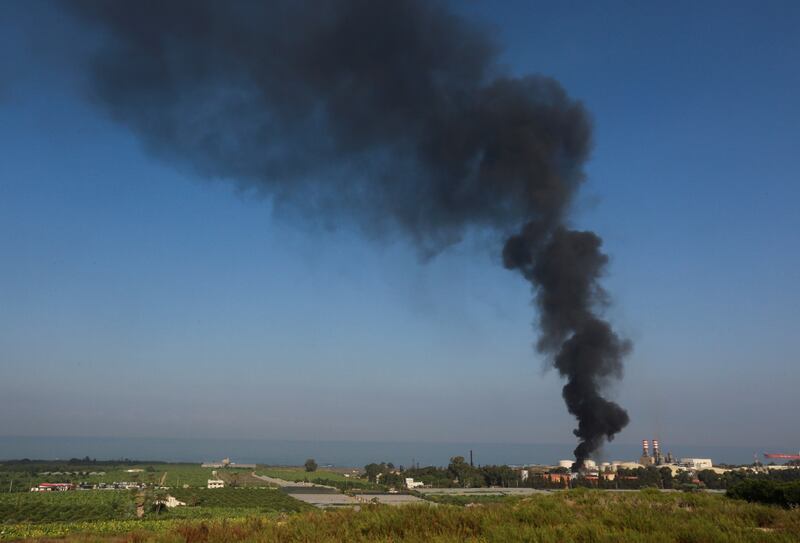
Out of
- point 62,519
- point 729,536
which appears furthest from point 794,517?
point 62,519

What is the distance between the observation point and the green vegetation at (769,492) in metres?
22.5

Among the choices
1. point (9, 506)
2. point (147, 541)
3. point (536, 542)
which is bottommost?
point (9, 506)

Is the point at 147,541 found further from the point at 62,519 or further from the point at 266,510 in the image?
the point at 62,519

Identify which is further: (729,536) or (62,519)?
(62,519)

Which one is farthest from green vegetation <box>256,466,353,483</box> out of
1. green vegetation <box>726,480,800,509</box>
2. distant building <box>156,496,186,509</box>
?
green vegetation <box>726,480,800,509</box>

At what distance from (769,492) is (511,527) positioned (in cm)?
1882

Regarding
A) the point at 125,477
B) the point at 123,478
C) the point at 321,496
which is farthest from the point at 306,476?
the point at 321,496

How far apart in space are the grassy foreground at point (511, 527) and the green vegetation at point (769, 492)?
28.5ft

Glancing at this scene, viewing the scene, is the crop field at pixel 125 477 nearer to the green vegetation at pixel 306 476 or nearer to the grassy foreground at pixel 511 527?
the green vegetation at pixel 306 476

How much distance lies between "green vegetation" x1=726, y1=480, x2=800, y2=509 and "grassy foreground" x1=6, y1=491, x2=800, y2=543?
8.69 m

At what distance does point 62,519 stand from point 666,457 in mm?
97483

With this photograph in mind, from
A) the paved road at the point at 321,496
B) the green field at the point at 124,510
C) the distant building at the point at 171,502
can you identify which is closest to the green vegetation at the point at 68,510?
the green field at the point at 124,510

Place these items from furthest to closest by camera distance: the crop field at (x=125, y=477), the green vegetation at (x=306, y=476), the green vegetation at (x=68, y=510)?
the green vegetation at (x=306, y=476) < the crop field at (x=125, y=477) < the green vegetation at (x=68, y=510)

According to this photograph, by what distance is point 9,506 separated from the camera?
6406 centimetres
